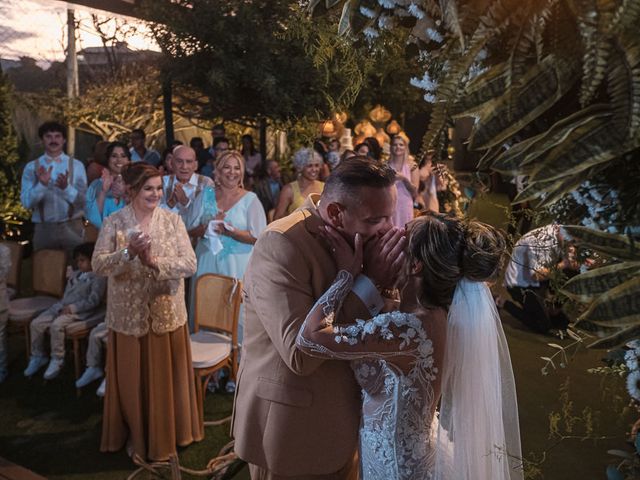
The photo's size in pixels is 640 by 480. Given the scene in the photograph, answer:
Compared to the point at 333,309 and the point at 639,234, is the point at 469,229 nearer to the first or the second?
the point at 333,309

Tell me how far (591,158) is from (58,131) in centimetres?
652

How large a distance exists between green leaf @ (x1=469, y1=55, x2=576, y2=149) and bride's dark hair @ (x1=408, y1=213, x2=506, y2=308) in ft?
3.09

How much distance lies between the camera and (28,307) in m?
5.77

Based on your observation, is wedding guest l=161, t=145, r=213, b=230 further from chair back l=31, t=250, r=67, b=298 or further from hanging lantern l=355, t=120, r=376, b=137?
hanging lantern l=355, t=120, r=376, b=137

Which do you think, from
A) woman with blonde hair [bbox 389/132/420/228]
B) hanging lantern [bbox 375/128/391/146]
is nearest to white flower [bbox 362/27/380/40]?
woman with blonde hair [bbox 389/132/420/228]

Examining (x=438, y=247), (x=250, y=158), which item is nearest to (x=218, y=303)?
(x=438, y=247)

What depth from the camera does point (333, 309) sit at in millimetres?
2086

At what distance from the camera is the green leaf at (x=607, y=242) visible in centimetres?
112

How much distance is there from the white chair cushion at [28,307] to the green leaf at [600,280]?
17.9 feet

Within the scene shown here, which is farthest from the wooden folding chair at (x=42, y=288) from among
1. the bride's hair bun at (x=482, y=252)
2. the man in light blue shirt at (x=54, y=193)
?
the bride's hair bun at (x=482, y=252)

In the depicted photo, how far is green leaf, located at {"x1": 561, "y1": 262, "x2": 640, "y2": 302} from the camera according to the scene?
1.10 m

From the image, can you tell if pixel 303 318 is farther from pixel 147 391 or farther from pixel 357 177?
pixel 147 391

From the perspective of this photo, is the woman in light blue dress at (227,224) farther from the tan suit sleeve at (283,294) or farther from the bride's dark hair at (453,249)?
the bride's dark hair at (453,249)

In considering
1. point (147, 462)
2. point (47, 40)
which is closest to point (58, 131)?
point (147, 462)
